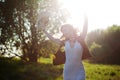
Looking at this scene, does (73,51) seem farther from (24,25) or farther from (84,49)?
(24,25)

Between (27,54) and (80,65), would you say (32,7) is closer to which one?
(27,54)

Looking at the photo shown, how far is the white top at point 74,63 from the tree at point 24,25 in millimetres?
22161

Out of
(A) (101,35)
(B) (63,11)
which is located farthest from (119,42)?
(B) (63,11)

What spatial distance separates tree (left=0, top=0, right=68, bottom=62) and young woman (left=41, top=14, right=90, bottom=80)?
72.6ft

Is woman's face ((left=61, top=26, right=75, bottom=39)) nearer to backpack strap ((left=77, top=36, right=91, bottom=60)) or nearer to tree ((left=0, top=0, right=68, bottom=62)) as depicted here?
backpack strap ((left=77, top=36, right=91, bottom=60))

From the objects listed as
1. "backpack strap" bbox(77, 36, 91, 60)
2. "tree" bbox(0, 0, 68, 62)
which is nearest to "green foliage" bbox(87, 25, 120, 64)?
"tree" bbox(0, 0, 68, 62)

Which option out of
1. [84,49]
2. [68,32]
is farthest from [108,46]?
[68,32]

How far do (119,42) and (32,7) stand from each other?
34.7 metres

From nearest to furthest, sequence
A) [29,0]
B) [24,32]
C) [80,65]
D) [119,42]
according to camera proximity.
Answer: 1. [80,65]
2. [29,0]
3. [24,32]
4. [119,42]

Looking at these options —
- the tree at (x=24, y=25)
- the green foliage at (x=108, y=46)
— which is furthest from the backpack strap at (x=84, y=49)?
the green foliage at (x=108, y=46)

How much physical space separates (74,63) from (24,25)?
938 inches

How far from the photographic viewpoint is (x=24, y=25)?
30078 millimetres

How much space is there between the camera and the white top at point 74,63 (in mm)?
6469

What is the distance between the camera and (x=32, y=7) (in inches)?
1150
